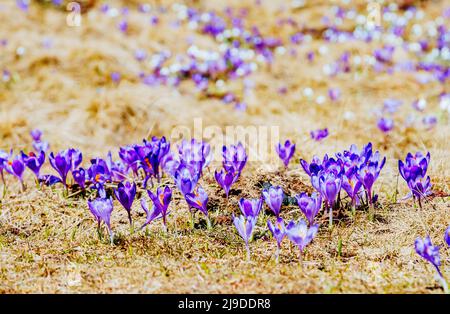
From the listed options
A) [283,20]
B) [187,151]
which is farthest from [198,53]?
[187,151]

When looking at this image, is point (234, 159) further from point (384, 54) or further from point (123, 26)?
point (123, 26)

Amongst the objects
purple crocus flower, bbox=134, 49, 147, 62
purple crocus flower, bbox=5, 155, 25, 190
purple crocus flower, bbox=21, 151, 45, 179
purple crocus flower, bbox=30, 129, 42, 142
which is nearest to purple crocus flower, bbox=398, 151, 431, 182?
purple crocus flower, bbox=21, 151, 45, 179

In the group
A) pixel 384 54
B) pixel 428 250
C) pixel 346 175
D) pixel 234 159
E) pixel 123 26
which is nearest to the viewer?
pixel 428 250

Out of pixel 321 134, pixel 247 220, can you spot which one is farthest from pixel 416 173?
pixel 321 134

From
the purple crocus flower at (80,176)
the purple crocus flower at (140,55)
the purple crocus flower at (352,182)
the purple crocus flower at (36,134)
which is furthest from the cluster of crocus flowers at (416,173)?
the purple crocus flower at (140,55)

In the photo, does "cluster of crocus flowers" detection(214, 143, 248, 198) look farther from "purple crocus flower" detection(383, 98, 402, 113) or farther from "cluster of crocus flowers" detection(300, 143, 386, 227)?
"purple crocus flower" detection(383, 98, 402, 113)

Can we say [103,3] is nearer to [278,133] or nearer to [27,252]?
[278,133]
